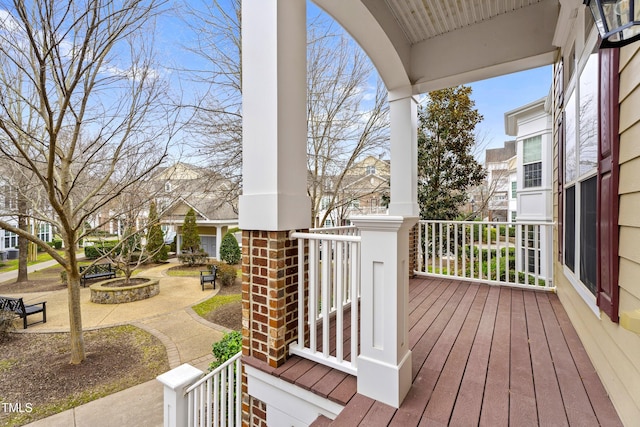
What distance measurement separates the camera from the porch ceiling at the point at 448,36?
333 centimetres

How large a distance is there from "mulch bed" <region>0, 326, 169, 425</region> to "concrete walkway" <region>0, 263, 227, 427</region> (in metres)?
0.28

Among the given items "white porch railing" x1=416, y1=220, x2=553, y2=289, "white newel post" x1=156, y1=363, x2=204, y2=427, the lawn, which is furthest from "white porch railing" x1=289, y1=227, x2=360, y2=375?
the lawn

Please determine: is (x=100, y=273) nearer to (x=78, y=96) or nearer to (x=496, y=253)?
(x=78, y=96)

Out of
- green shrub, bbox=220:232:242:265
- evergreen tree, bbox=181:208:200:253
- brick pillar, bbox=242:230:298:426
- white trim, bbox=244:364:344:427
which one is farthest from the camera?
evergreen tree, bbox=181:208:200:253

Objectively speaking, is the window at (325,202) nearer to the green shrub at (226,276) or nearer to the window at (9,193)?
the green shrub at (226,276)

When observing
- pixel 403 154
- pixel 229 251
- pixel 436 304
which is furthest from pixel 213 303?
pixel 403 154

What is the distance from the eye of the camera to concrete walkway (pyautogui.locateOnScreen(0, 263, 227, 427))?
4.28 meters

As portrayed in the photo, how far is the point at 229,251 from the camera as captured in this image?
1459 cm

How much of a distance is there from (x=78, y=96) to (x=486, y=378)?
22.9ft

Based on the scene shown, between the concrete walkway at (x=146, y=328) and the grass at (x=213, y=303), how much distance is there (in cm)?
25

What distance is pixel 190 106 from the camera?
21.7 feet

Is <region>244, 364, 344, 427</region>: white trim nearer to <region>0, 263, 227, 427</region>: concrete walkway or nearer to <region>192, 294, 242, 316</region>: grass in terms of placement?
<region>0, 263, 227, 427</region>: concrete walkway

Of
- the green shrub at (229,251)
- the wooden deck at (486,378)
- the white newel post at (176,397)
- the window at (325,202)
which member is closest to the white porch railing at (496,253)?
the wooden deck at (486,378)

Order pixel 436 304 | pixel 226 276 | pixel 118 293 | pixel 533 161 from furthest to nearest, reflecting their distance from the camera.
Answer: pixel 226 276
pixel 118 293
pixel 533 161
pixel 436 304
